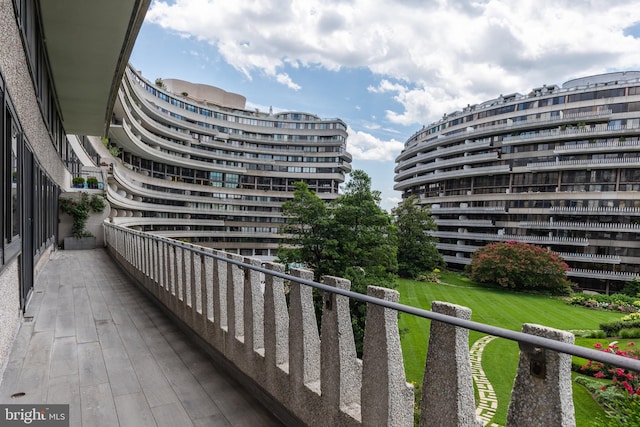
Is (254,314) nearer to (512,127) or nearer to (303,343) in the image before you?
(303,343)

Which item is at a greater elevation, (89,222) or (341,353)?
(89,222)

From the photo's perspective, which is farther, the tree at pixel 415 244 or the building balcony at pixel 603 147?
the tree at pixel 415 244

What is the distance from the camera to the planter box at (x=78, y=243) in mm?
15961

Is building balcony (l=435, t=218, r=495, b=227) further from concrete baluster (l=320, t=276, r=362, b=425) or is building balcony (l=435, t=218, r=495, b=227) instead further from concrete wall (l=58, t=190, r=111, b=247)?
concrete baluster (l=320, t=276, r=362, b=425)

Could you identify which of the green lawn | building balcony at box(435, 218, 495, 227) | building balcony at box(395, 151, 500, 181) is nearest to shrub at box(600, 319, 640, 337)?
the green lawn

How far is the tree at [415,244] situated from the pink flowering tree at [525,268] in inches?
320

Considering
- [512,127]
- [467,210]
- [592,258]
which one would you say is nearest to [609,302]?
[592,258]

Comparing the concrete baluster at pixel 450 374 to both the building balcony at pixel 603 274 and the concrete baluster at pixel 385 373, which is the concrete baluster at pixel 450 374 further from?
the building balcony at pixel 603 274

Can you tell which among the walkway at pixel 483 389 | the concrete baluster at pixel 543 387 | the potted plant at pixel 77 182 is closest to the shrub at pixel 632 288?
the walkway at pixel 483 389

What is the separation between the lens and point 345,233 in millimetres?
26234

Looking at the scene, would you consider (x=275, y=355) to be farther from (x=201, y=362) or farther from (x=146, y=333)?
(x=146, y=333)

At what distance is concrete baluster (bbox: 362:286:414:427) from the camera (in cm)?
188

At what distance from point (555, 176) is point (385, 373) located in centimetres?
5274

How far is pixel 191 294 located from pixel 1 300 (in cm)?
184
